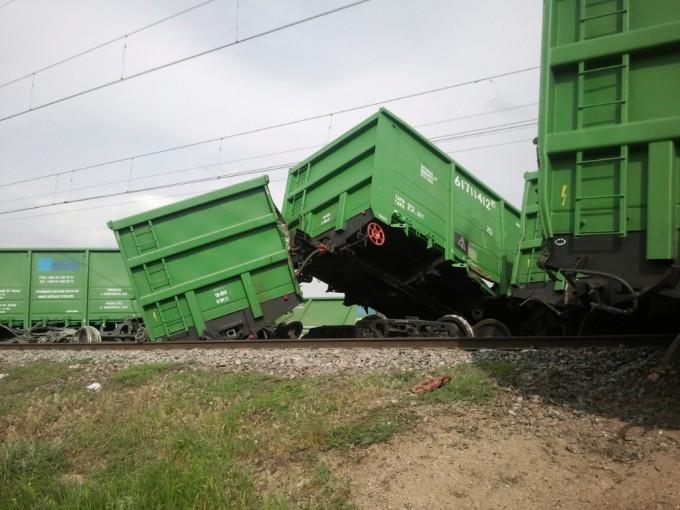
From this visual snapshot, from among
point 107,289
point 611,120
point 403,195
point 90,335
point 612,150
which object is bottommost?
point 90,335

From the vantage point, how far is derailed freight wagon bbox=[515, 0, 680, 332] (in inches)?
164

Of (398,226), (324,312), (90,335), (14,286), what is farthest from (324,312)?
(398,226)

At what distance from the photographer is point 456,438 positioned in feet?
13.2

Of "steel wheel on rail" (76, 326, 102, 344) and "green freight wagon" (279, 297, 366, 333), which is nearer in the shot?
"steel wheel on rail" (76, 326, 102, 344)

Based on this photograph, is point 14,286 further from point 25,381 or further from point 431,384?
point 431,384

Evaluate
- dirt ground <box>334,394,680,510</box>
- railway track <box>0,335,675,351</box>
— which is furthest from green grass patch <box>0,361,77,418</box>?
dirt ground <box>334,394,680,510</box>

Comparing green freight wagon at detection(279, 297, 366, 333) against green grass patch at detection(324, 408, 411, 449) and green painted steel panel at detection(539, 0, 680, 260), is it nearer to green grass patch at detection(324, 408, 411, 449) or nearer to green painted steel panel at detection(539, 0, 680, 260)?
green grass patch at detection(324, 408, 411, 449)

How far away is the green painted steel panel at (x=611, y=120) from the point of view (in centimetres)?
417

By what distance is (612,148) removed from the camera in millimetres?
4430

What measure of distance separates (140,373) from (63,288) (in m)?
11.9

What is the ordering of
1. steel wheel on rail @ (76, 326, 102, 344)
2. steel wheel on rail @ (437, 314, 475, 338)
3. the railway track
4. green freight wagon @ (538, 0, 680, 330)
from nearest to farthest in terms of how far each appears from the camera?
1. green freight wagon @ (538, 0, 680, 330)
2. the railway track
3. steel wheel on rail @ (437, 314, 475, 338)
4. steel wheel on rail @ (76, 326, 102, 344)

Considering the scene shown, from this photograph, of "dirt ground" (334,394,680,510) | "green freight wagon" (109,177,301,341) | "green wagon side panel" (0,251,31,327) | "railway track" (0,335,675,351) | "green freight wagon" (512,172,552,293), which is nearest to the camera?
"dirt ground" (334,394,680,510)

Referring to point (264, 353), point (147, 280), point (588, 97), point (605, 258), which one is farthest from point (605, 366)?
point (147, 280)

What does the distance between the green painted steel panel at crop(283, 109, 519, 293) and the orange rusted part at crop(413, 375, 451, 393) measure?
3.88 metres
